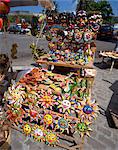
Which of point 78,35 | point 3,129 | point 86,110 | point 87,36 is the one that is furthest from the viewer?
point 78,35

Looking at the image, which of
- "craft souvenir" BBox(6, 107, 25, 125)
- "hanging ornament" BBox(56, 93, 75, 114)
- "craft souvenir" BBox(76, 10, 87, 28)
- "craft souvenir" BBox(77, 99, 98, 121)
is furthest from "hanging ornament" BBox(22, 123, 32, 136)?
"craft souvenir" BBox(76, 10, 87, 28)

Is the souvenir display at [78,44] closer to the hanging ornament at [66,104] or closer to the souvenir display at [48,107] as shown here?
the souvenir display at [48,107]

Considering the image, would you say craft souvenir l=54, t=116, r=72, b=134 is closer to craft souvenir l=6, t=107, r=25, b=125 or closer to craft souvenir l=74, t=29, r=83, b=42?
craft souvenir l=6, t=107, r=25, b=125

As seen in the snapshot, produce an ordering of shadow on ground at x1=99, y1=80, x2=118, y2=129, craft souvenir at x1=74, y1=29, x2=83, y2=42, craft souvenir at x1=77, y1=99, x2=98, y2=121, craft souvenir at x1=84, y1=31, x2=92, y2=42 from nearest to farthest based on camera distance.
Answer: craft souvenir at x1=77, y1=99, x2=98, y2=121
shadow on ground at x1=99, y1=80, x2=118, y2=129
craft souvenir at x1=84, y1=31, x2=92, y2=42
craft souvenir at x1=74, y1=29, x2=83, y2=42

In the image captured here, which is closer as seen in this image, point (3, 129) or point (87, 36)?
point (3, 129)

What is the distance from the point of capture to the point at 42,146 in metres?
4.37

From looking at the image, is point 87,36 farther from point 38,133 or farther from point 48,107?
point 38,133

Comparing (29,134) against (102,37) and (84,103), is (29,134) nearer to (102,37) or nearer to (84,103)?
(84,103)

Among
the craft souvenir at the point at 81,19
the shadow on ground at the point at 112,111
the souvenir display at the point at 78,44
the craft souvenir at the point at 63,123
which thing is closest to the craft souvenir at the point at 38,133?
the craft souvenir at the point at 63,123

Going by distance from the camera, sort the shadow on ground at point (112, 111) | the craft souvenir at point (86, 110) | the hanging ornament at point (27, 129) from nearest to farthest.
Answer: the craft souvenir at point (86, 110) < the hanging ornament at point (27, 129) < the shadow on ground at point (112, 111)

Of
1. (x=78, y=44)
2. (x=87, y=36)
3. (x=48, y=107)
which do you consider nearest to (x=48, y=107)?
(x=48, y=107)

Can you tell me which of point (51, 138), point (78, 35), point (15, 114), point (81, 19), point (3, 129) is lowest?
point (51, 138)

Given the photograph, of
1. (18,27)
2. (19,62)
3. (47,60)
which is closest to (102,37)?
(18,27)

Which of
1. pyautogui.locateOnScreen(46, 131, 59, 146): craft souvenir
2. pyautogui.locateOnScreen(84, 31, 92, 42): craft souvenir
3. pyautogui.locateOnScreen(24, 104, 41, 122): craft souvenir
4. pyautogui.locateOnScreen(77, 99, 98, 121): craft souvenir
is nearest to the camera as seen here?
pyautogui.locateOnScreen(77, 99, 98, 121): craft souvenir
